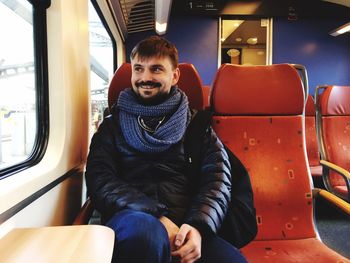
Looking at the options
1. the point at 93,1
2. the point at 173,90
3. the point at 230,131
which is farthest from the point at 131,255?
the point at 93,1

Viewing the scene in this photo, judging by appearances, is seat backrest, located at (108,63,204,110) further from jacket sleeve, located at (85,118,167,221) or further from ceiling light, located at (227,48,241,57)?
ceiling light, located at (227,48,241,57)

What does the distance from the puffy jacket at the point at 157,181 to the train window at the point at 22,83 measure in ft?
0.85

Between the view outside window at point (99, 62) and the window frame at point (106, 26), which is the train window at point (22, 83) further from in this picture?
the window frame at point (106, 26)

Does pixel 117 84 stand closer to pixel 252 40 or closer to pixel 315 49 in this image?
pixel 252 40

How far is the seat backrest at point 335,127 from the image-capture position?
2301 millimetres

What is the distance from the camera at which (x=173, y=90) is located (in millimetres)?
1379

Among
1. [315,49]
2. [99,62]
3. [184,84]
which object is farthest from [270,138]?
[315,49]

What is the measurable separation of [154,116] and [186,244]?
0.55 metres

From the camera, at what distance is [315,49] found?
5.05m

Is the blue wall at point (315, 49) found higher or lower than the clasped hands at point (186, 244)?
higher

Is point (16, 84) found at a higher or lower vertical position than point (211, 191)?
higher

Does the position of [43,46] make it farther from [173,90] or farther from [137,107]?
[173,90]

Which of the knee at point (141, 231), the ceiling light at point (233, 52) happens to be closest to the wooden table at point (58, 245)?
the knee at point (141, 231)

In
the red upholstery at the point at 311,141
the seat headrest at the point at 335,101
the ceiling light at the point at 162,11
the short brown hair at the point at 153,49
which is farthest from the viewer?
the red upholstery at the point at 311,141
